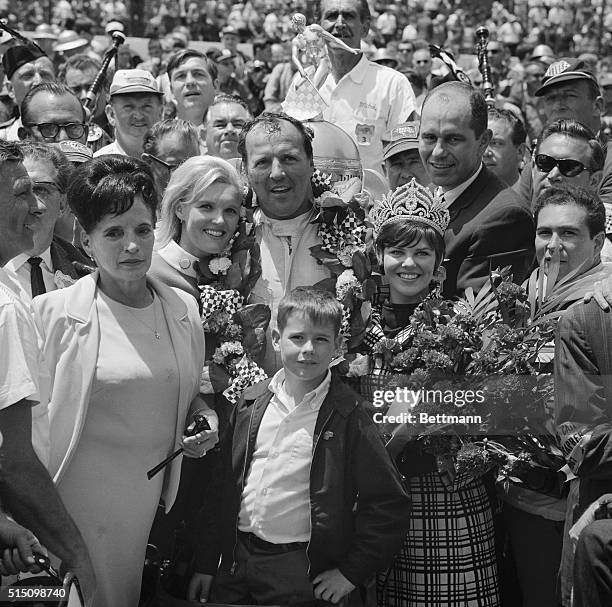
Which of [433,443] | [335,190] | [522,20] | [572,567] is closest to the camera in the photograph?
[572,567]

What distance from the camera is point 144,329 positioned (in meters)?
4.06

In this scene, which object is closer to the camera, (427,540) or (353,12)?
(427,540)

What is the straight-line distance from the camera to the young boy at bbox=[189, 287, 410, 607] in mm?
4062

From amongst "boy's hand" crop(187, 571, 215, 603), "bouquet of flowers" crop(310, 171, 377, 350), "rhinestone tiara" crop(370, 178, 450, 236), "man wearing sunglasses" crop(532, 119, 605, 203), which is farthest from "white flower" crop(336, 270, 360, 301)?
"man wearing sunglasses" crop(532, 119, 605, 203)

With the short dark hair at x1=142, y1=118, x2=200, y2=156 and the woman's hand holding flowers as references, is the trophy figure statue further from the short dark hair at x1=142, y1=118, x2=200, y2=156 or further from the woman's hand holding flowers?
the woman's hand holding flowers

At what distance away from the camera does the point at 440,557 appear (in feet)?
14.3

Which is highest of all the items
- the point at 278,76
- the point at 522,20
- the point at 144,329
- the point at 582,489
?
the point at 522,20

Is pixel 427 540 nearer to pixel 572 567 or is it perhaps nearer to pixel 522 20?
pixel 572 567

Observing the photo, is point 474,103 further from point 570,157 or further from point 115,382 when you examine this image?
point 115,382

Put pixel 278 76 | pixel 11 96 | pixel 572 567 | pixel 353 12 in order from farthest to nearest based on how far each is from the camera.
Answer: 1. pixel 278 76
2. pixel 11 96
3. pixel 353 12
4. pixel 572 567

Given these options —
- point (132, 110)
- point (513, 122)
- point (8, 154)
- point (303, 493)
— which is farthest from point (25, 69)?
point (303, 493)

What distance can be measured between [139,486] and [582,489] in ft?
5.46

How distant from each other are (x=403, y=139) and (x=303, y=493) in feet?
9.62

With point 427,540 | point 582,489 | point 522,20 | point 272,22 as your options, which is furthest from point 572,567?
point 522,20
